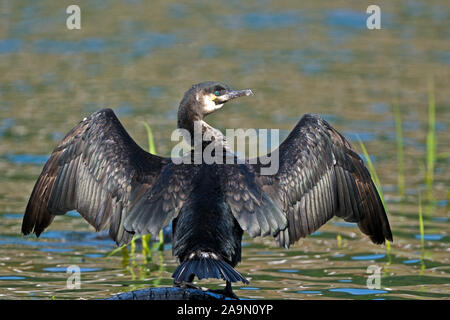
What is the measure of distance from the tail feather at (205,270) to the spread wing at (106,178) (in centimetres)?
72

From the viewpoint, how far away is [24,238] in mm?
11789

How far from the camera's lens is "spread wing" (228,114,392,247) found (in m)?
8.38

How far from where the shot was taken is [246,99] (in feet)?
61.0

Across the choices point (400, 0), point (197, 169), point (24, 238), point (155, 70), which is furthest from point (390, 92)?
point (197, 169)

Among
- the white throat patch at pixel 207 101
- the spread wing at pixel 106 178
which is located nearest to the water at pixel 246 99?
the spread wing at pixel 106 178

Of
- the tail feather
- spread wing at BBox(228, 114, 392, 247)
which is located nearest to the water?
spread wing at BBox(228, 114, 392, 247)

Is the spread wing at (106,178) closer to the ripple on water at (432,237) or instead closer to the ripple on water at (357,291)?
the ripple on water at (357,291)

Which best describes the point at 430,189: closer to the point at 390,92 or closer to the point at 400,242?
the point at 400,242

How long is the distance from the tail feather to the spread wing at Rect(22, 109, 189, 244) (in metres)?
0.72

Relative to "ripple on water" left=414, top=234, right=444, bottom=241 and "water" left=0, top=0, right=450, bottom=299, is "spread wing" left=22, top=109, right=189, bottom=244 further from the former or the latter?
"ripple on water" left=414, top=234, right=444, bottom=241

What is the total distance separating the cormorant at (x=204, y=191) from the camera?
7945 millimetres

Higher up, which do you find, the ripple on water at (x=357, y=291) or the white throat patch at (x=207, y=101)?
the white throat patch at (x=207, y=101)

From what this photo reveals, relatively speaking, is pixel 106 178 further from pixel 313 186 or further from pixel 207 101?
pixel 313 186

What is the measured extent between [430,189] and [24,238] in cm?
563
